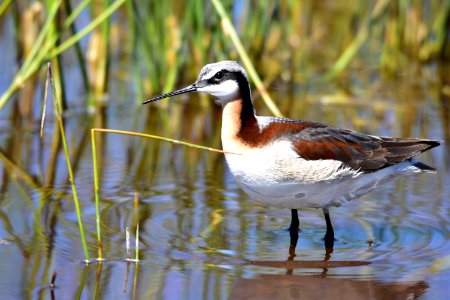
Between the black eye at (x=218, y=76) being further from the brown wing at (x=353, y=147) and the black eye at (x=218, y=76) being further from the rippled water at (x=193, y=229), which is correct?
the rippled water at (x=193, y=229)

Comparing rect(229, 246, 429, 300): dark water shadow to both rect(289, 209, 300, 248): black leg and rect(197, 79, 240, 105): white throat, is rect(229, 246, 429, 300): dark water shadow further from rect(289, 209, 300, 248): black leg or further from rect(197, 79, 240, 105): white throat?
rect(197, 79, 240, 105): white throat

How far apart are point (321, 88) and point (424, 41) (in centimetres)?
147

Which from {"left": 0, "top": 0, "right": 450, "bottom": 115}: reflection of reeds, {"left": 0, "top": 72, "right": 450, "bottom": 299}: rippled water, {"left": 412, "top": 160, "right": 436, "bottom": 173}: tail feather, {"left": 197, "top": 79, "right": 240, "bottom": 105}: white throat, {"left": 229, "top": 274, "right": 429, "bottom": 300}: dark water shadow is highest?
{"left": 0, "top": 0, "right": 450, "bottom": 115}: reflection of reeds

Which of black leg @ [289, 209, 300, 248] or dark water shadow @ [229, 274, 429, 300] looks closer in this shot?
dark water shadow @ [229, 274, 429, 300]

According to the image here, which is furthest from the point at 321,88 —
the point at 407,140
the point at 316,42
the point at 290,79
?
the point at 407,140

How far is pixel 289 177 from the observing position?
5.85 m

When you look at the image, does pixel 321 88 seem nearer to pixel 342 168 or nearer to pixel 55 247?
pixel 342 168

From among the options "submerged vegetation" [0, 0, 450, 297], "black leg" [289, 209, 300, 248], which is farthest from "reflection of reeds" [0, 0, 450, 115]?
"black leg" [289, 209, 300, 248]

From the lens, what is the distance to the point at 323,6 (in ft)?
41.4

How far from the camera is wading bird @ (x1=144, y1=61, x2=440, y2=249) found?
584 cm

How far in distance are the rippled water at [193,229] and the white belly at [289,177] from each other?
304 mm

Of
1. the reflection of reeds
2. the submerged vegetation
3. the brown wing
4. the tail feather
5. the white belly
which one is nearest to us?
the white belly

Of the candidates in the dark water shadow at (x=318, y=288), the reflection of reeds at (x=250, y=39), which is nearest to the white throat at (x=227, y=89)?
the reflection of reeds at (x=250, y=39)

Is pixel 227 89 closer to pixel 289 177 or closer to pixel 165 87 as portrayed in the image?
pixel 289 177
